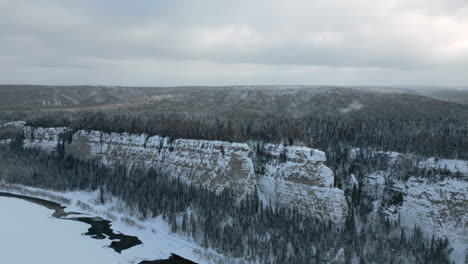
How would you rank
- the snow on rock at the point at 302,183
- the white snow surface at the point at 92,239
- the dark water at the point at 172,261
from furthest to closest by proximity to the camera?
the snow on rock at the point at 302,183 → the white snow surface at the point at 92,239 → the dark water at the point at 172,261

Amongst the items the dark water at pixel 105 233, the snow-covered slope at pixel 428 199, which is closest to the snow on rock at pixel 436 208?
the snow-covered slope at pixel 428 199

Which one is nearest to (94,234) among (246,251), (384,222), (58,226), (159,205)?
(58,226)

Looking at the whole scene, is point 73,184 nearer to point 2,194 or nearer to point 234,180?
point 2,194

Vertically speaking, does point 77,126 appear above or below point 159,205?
above

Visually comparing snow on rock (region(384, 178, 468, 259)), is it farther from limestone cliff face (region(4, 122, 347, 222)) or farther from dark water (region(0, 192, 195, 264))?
Result: dark water (region(0, 192, 195, 264))

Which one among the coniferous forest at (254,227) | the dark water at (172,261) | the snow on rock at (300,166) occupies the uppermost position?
the snow on rock at (300,166)

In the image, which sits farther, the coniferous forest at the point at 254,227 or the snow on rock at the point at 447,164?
the snow on rock at the point at 447,164

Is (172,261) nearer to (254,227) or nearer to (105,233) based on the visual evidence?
(254,227)

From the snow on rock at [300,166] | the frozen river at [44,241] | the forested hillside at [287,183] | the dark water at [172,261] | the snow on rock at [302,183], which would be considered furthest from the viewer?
the snow on rock at [300,166]

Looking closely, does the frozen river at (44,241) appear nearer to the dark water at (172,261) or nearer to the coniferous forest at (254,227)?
the dark water at (172,261)
